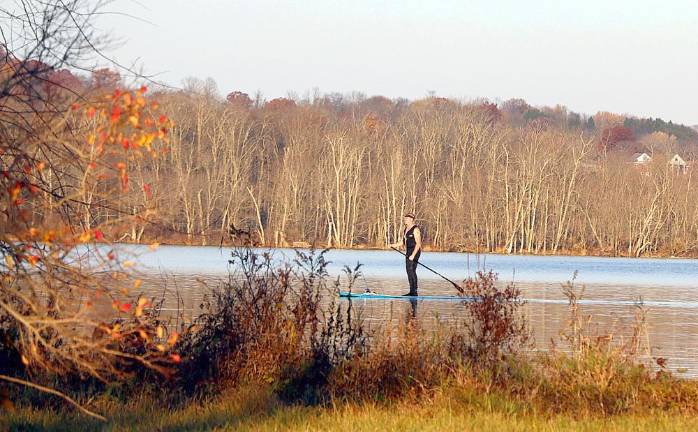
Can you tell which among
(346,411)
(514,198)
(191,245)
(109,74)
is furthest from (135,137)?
(514,198)

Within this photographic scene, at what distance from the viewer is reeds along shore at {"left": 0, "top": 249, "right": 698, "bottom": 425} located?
10.2 meters

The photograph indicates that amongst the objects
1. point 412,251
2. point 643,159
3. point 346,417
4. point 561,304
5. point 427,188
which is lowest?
point 346,417

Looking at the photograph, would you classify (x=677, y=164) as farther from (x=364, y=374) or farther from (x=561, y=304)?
(x=364, y=374)

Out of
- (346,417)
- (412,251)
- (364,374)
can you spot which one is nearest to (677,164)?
(412,251)

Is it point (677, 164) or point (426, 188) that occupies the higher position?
point (677, 164)

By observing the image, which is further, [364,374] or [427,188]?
[427,188]

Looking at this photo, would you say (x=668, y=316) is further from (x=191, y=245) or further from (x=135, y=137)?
(x=191, y=245)

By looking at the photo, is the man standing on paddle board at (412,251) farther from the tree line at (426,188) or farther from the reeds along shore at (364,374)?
the tree line at (426,188)

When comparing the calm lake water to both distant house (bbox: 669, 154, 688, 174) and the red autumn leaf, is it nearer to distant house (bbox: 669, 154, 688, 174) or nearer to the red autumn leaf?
the red autumn leaf

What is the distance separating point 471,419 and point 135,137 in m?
4.66

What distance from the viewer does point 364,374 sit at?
1101 cm

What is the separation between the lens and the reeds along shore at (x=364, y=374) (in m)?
10.2

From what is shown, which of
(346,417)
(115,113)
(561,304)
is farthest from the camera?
(561,304)

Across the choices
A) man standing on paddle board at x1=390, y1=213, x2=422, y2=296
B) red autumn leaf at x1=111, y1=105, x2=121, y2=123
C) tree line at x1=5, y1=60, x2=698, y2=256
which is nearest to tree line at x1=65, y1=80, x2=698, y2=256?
tree line at x1=5, y1=60, x2=698, y2=256
